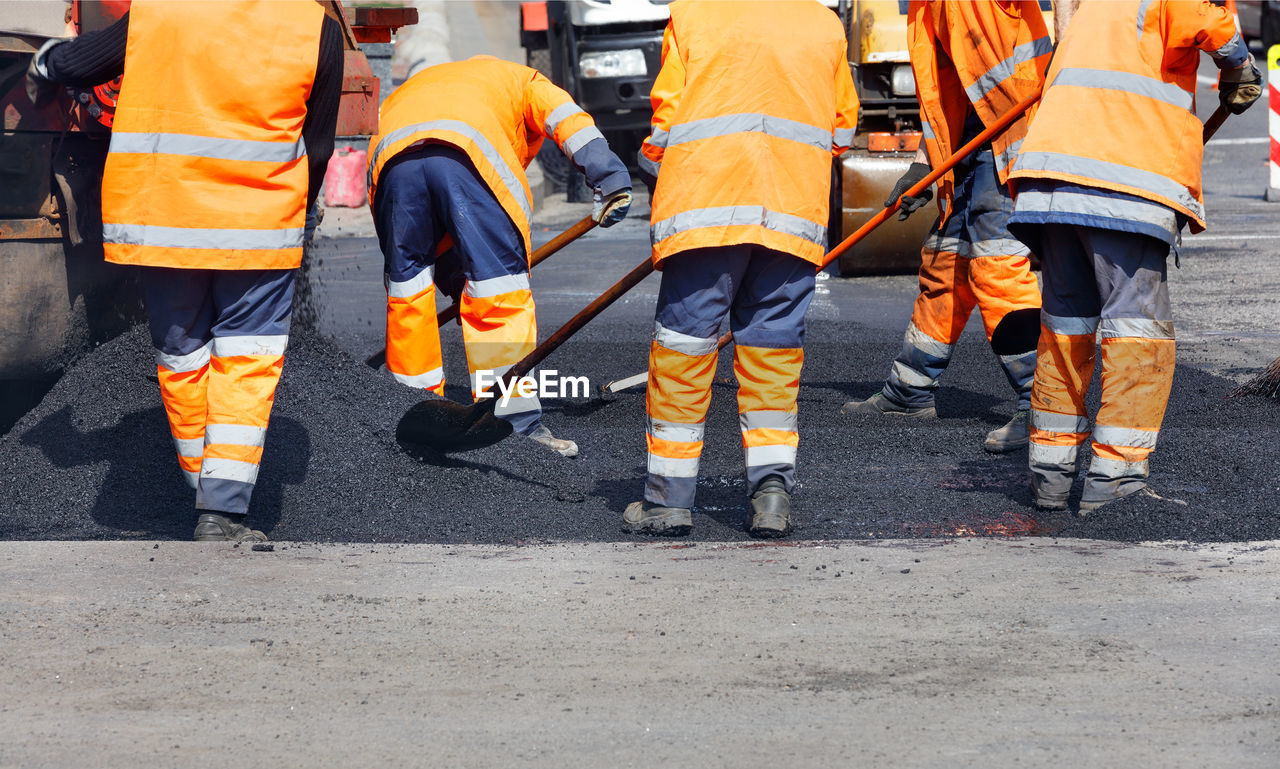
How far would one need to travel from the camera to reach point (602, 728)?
7.57 ft

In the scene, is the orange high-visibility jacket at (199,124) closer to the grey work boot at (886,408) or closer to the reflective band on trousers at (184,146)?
the reflective band on trousers at (184,146)

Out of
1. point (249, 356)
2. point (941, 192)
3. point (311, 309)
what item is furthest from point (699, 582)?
point (311, 309)

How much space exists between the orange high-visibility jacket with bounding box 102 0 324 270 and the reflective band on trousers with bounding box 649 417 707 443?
1123mm

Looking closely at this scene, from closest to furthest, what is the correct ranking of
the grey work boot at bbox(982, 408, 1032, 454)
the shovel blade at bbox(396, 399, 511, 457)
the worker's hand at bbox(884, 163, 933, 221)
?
1. the shovel blade at bbox(396, 399, 511, 457)
2. the grey work boot at bbox(982, 408, 1032, 454)
3. the worker's hand at bbox(884, 163, 933, 221)

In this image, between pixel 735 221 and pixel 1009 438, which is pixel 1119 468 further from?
pixel 735 221

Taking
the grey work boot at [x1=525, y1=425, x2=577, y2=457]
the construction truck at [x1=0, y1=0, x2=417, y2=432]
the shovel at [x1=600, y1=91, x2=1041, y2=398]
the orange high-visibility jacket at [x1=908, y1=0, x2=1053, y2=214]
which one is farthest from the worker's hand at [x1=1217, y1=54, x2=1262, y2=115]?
the construction truck at [x1=0, y1=0, x2=417, y2=432]

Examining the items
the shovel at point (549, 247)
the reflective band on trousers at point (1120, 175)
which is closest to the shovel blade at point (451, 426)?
the shovel at point (549, 247)

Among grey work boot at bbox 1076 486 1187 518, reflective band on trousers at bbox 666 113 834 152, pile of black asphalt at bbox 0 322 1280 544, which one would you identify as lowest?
pile of black asphalt at bbox 0 322 1280 544

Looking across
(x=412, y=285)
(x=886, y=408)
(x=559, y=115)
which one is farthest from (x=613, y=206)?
(x=886, y=408)

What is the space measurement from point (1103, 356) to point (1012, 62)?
4.59 ft

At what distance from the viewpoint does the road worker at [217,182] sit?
3.32 metres

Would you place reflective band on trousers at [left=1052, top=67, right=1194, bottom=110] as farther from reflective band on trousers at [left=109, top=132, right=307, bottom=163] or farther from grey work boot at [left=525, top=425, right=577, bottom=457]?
reflective band on trousers at [left=109, top=132, right=307, bottom=163]

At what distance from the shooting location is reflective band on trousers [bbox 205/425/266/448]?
11.2ft

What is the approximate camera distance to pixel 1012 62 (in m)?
4.52
